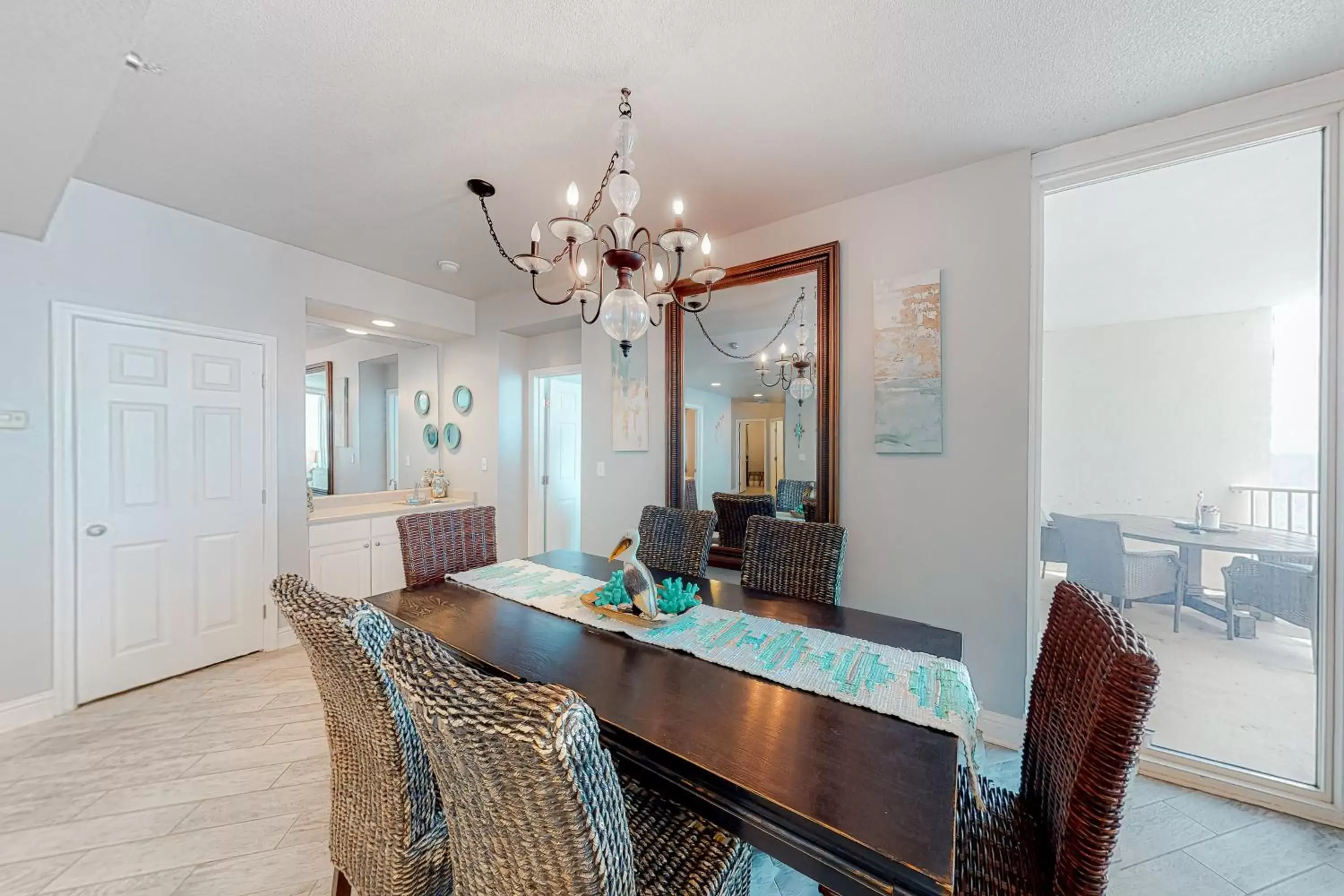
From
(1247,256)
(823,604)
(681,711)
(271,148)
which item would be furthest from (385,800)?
(1247,256)

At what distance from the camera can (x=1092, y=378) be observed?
2.18 meters

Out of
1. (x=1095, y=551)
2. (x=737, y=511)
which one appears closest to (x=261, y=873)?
(x=737, y=511)

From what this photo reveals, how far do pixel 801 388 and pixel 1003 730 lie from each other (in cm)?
189

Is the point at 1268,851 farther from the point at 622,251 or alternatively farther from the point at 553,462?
the point at 553,462

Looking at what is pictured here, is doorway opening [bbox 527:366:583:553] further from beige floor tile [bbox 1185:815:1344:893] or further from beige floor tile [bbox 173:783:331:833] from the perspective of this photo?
beige floor tile [bbox 1185:815:1344:893]

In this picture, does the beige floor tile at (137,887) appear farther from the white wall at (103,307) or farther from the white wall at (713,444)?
the white wall at (713,444)

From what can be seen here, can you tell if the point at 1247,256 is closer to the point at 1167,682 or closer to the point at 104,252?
the point at 1167,682

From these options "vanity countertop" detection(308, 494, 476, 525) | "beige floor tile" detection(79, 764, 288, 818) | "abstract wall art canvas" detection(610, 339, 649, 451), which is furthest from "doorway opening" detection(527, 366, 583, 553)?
"beige floor tile" detection(79, 764, 288, 818)

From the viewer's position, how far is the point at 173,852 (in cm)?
157

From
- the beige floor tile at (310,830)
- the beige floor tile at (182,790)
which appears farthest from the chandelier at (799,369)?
the beige floor tile at (182,790)

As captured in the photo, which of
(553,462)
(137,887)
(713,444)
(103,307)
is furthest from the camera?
(553,462)

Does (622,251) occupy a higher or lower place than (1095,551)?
higher

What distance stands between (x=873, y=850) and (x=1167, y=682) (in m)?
2.34

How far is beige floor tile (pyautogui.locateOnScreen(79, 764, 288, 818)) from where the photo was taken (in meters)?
1.76
